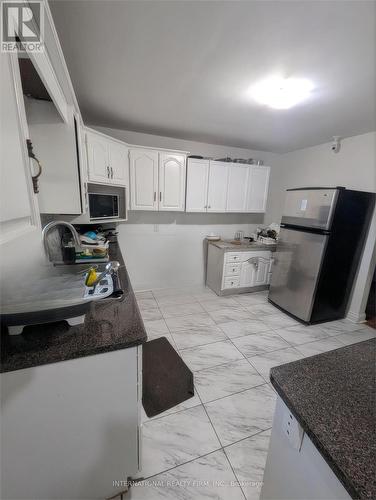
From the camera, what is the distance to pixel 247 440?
130cm

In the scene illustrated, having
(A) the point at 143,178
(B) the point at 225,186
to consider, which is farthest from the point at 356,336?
(A) the point at 143,178

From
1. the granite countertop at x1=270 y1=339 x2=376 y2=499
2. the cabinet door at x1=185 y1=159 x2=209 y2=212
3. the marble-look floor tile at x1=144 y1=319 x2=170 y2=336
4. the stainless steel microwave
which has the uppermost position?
the cabinet door at x1=185 y1=159 x2=209 y2=212

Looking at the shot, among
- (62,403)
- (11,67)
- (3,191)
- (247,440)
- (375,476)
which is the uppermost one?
(11,67)

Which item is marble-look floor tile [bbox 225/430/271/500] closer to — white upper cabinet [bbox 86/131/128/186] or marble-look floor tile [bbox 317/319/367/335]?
marble-look floor tile [bbox 317/319/367/335]

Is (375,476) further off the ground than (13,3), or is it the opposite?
(13,3)

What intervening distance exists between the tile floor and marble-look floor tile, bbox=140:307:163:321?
0.01m

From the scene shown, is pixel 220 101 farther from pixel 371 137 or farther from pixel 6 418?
pixel 6 418

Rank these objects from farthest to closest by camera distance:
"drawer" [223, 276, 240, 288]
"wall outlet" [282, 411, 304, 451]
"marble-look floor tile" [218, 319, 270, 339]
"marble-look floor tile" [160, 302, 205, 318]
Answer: "drawer" [223, 276, 240, 288] → "marble-look floor tile" [160, 302, 205, 318] → "marble-look floor tile" [218, 319, 270, 339] → "wall outlet" [282, 411, 304, 451]

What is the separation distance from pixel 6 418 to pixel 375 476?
1077 mm

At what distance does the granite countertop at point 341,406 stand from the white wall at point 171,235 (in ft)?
9.08

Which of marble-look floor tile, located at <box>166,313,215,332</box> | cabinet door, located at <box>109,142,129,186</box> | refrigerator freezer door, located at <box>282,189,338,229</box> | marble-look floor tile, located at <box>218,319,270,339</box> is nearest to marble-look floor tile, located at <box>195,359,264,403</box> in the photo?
marble-look floor tile, located at <box>218,319,270,339</box>

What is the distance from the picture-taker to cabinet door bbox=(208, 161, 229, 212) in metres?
3.09

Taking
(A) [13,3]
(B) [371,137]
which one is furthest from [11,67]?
(B) [371,137]

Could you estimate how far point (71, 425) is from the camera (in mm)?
796
